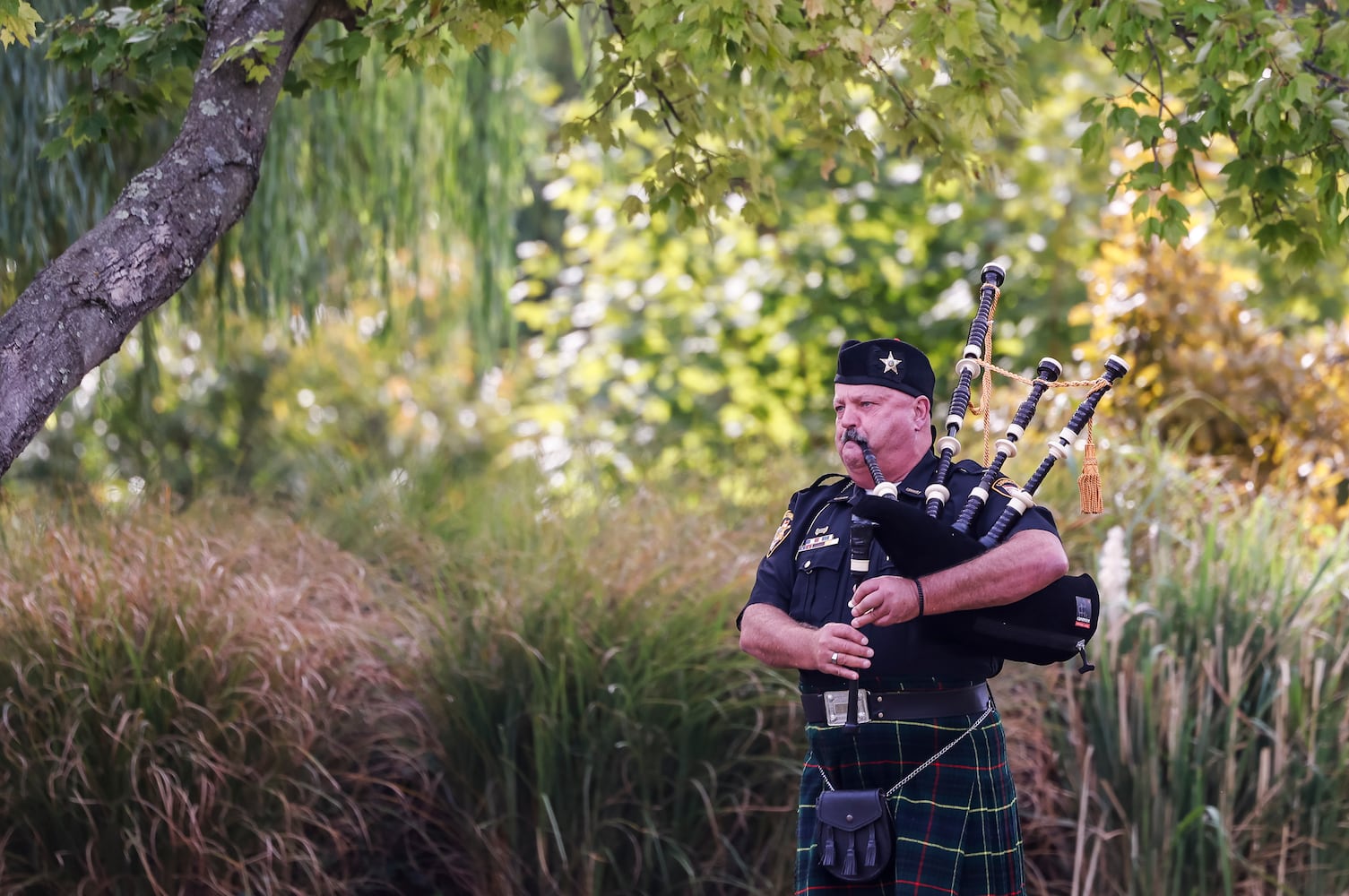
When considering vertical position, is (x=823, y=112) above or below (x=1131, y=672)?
above

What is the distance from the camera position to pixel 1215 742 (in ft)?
15.9

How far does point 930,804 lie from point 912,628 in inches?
15.2

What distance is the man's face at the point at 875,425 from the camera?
303cm

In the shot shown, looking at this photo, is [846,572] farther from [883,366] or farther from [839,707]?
[883,366]

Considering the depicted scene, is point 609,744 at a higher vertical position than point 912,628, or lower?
lower

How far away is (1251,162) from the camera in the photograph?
159 inches

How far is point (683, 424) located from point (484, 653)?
5613 millimetres

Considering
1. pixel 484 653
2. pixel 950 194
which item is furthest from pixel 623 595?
pixel 950 194

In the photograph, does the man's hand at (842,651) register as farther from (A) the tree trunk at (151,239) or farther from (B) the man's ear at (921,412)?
(A) the tree trunk at (151,239)

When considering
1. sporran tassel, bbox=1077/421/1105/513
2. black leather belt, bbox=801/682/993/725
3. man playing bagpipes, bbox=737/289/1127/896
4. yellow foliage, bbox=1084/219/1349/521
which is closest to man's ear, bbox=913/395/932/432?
man playing bagpipes, bbox=737/289/1127/896

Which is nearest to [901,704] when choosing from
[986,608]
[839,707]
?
[839,707]

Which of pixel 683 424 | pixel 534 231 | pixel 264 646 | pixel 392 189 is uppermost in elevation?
pixel 534 231

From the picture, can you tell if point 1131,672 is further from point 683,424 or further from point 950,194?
point 950,194

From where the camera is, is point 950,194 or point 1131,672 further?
point 950,194
